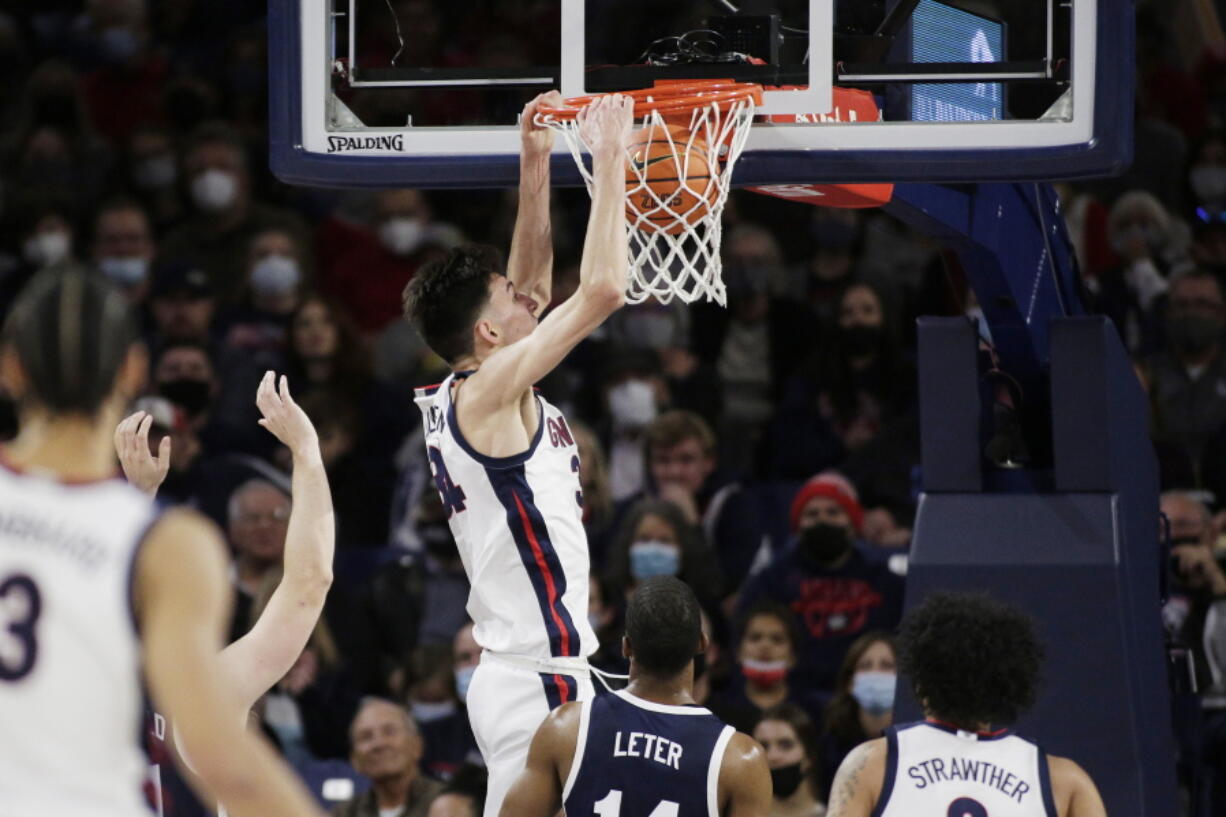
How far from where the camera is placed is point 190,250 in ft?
34.8

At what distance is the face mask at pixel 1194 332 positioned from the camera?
29.3 feet

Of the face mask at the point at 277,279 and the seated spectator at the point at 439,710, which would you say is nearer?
the seated spectator at the point at 439,710

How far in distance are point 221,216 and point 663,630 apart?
661 centimetres

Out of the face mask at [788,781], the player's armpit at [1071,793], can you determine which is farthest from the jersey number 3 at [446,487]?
the face mask at [788,781]

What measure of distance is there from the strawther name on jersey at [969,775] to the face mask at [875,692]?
3.08 m

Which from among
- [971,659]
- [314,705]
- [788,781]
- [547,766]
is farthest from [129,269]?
[971,659]

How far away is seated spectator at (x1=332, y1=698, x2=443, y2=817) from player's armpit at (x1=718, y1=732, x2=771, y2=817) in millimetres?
2720

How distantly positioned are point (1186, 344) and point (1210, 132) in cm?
176

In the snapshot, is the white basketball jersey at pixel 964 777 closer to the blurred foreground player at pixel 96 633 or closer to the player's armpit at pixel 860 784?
the player's armpit at pixel 860 784

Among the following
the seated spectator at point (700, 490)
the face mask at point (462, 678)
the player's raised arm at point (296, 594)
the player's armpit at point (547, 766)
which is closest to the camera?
the player's raised arm at point (296, 594)

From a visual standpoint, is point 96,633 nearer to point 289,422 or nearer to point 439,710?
point 289,422

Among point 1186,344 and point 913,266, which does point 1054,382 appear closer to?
point 1186,344

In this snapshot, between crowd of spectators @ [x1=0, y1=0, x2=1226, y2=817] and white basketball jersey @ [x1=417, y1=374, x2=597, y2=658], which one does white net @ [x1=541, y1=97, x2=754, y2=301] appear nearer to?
white basketball jersey @ [x1=417, y1=374, x2=597, y2=658]

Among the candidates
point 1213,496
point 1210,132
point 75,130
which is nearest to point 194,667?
point 1213,496
